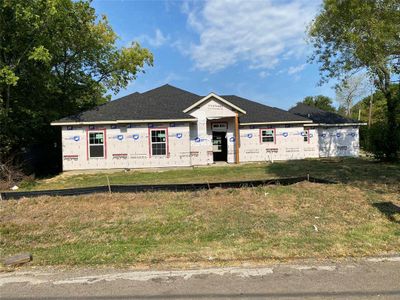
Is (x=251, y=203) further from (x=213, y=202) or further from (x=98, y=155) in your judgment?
(x=98, y=155)

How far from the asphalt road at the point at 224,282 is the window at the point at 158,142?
54.5 feet

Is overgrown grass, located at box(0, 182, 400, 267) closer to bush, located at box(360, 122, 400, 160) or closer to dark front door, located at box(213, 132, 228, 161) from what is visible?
bush, located at box(360, 122, 400, 160)

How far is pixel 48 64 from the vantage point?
1908 centimetres

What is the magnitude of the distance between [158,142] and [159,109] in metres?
2.38

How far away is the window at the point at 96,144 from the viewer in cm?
2138

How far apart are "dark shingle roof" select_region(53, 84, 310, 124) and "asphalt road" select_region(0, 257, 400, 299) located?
17.0m

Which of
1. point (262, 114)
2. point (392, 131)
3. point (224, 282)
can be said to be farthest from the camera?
point (262, 114)

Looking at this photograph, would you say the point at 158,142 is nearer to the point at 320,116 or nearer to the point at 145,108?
the point at 145,108

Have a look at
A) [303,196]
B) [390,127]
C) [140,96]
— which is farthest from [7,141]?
[390,127]

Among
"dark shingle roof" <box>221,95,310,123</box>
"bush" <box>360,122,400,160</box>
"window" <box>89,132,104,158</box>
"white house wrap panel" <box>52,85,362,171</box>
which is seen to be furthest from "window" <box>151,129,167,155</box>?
"bush" <box>360,122,400,160</box>

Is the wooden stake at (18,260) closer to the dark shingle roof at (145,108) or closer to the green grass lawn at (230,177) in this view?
the green grass lawn at (230,177)

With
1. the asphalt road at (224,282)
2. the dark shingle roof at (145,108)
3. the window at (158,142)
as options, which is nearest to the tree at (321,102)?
the dark shingle roof at (145,108)

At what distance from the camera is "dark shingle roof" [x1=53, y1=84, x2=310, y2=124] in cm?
2169

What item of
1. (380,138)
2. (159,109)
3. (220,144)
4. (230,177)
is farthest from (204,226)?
(380,138)
